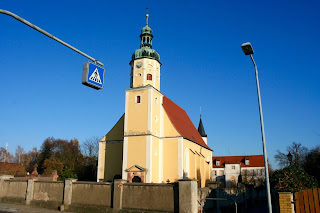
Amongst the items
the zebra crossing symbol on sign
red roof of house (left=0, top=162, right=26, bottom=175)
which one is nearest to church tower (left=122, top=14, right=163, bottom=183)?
the zebra crossing symbol on sign

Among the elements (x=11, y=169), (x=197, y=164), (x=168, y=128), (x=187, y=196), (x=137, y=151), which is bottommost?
(x=187, y=196)

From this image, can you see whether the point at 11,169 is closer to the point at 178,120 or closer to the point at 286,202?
the point at 178,120

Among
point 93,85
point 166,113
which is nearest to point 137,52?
point 166,113

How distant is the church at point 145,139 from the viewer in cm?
2473

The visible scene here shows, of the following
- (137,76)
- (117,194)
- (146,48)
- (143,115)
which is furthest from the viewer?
(146,48)

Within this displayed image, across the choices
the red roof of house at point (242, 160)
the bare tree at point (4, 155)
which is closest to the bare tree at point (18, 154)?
the bare tree at point (4, 155)

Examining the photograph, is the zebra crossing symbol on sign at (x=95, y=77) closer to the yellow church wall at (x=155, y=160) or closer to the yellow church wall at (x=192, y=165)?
the yellow church wall at (x=155, y=160)

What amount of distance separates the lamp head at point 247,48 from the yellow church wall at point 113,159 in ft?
67.3

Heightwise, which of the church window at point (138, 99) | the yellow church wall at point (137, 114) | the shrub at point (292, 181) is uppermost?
the church window at point (138, 99)

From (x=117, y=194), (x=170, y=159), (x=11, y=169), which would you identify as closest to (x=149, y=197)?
(x=117, y=194)

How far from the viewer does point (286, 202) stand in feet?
33.1

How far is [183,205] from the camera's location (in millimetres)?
12492

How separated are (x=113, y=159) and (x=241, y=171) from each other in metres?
36.9

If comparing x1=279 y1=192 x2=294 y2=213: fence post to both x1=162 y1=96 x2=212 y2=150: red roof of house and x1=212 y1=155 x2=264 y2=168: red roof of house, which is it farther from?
x1=212 y1=155 x2=264 y2=168: red roof of house
